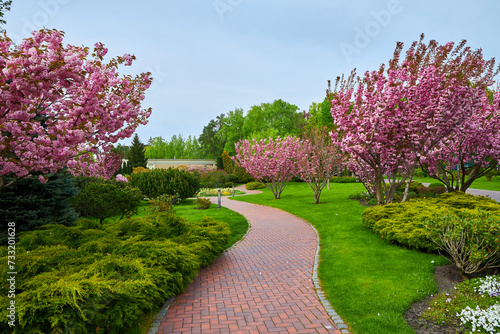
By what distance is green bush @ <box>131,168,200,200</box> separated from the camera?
19.5 meters

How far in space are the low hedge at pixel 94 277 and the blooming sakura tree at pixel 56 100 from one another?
1.42 metres

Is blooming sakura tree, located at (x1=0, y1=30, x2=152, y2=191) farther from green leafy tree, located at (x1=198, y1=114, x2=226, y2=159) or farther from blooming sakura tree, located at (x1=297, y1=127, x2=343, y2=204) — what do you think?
green leafy tree, located at (x1=198, y1=114, x2=226, y2=159)

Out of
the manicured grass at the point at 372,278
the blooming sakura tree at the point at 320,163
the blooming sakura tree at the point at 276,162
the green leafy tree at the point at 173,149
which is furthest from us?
the green leafy tree at the point at 173,149

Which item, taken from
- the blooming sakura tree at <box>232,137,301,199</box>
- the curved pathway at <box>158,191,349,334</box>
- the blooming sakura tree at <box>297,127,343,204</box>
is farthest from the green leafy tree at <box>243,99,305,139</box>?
the curved pathway at <box>158,191,349,334</box>

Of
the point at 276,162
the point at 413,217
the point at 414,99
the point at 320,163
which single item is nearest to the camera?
the point at 413,217

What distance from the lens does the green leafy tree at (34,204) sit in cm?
815

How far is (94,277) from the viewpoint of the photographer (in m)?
3.74

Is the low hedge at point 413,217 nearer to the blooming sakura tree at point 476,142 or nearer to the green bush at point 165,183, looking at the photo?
the blooming sakura tree at point 476,142

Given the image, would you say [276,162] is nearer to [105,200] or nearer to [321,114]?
[105,200]

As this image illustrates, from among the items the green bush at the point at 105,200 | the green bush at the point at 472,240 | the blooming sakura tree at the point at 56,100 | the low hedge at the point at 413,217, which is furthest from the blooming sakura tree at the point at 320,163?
the blooming sakura tree at the point at 56,100

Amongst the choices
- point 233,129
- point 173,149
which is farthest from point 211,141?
point 233,129

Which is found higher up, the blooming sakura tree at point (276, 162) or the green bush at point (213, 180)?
the blooming sakura tree at point (276, 162)

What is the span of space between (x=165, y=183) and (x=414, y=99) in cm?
1514

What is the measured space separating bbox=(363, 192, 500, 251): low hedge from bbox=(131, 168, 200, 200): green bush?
12.9 m
